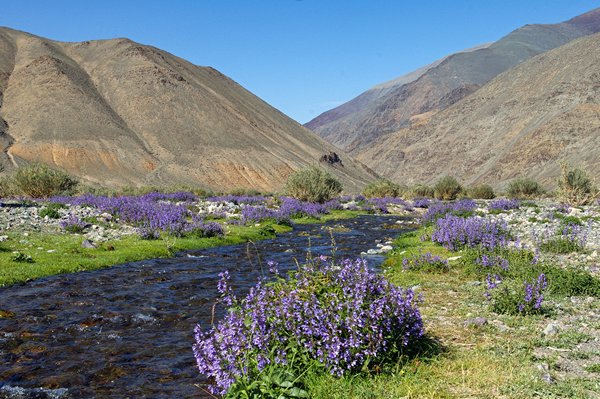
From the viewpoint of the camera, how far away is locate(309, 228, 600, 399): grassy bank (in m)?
5.84

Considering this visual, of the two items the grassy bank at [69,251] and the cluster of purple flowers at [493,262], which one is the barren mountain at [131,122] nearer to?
the grassy bank at [69,251]

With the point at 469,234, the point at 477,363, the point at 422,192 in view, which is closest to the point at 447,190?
the point at 422,192

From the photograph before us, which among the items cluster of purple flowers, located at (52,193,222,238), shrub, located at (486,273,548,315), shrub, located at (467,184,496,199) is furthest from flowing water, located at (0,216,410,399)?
shrub, located at (467,184,496,199)

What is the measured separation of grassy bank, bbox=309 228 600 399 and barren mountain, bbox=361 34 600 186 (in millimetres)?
69597

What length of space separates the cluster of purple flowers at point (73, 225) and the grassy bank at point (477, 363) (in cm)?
1548

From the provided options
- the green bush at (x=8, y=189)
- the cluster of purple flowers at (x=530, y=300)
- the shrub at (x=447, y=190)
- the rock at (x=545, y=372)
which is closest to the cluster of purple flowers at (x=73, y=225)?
the cluster of purple flowers at (x=530, y=300)

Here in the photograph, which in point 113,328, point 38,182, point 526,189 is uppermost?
point 38,182

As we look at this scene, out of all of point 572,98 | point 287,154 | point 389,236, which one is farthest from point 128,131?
point 572,98

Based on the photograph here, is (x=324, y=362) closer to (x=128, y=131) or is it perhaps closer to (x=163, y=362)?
(x=163, y=362)

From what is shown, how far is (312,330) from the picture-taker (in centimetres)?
622

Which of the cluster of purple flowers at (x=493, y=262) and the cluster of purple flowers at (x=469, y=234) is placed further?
the cluster of purple flowers at (x=469, y=234)

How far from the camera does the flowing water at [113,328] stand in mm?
7152

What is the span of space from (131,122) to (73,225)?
3276 inches

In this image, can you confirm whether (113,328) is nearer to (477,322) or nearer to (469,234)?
(477,322)
